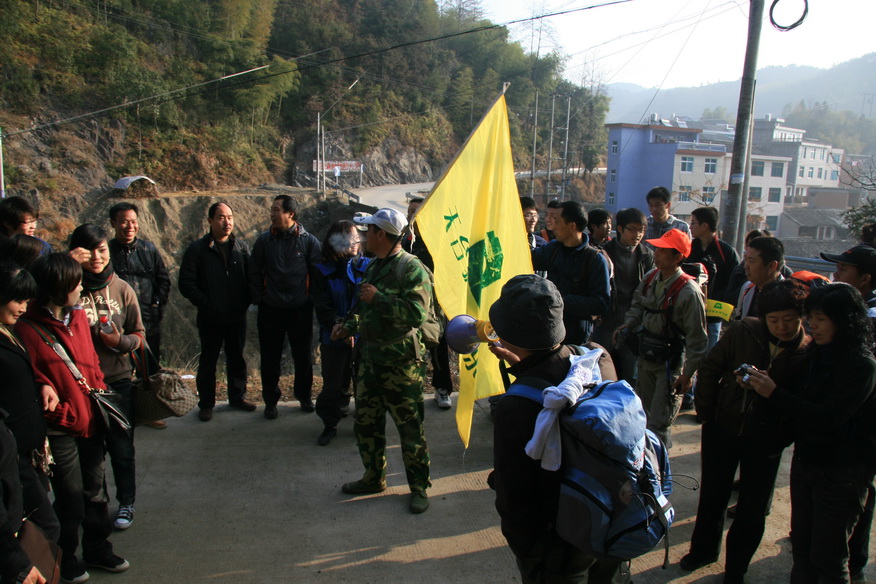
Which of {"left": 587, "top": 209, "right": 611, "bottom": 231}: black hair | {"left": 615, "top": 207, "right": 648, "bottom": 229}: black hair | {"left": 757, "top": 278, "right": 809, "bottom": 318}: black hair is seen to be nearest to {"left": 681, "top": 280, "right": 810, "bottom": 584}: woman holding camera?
{"left": 757, "top": 278, "right": 809, "bottom": 318}: black hair

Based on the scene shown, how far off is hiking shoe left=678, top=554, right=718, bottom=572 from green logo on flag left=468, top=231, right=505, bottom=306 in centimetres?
180

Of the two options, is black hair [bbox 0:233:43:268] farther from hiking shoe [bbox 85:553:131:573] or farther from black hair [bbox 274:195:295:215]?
black hair [bbox 274:195:295:215]

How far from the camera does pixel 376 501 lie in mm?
3697

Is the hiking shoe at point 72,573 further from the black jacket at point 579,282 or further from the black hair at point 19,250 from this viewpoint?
the black jacket at point 579,282

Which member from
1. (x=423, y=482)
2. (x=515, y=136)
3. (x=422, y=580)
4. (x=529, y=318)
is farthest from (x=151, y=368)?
(x=515, y=136)

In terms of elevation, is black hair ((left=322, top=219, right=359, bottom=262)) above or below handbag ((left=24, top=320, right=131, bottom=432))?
above

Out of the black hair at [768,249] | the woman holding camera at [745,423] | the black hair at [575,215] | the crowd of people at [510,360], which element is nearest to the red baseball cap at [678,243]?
the crowd of people at [510,360]

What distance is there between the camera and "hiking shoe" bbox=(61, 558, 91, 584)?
2.78m

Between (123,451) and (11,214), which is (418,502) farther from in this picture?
(11,214)

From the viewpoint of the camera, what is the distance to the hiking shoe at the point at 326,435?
14.7 ft

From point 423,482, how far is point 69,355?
6.94 ft

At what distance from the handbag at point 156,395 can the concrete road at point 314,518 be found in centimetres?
66

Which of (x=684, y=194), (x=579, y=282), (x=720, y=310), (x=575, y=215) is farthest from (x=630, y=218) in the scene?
(x=684, y=194)

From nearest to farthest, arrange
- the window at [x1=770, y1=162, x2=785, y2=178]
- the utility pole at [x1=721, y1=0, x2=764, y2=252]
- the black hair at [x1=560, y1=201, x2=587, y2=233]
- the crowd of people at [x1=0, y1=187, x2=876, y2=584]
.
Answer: the crowd of people at [x1=0, y1=187, x2=876, y2=584] < the black hair at [x1=560, y1=201, x2=587, y2=233] < the utility pole at [x1=721, y1=0, x2=764, y2=252] < the window at [x1=770, y1=162, x2=785, y2=178]
